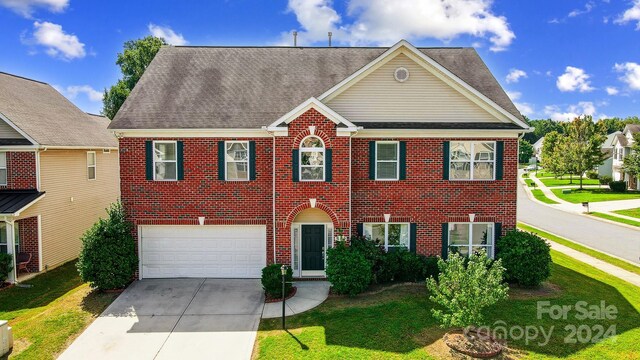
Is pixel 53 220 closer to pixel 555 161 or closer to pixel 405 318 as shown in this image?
pixel 405 318

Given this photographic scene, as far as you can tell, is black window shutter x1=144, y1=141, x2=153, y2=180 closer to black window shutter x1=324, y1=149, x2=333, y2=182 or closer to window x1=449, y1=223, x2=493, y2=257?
black window shutter x1=324, y1=149, x2=333, y2=182

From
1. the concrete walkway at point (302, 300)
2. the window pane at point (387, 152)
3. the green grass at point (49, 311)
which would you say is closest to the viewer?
the green grass at point (49, 311)

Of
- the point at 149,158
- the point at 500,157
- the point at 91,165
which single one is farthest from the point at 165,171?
the point at 500,157

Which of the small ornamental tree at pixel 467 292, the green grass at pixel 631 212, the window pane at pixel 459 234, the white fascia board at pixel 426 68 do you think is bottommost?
the green grass at pixel 631 212

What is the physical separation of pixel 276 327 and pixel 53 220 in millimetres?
12487

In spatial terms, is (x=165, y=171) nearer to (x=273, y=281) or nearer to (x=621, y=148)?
(x=273, y=281)

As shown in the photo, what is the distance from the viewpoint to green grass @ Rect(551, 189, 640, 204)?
43.6 metres

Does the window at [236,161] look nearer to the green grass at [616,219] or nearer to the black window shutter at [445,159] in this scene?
the black window shutter at [445,159]

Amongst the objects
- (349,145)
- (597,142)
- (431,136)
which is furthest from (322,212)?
(597,142)

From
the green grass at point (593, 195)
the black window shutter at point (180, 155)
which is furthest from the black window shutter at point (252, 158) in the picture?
the green grass at point (593, 195)

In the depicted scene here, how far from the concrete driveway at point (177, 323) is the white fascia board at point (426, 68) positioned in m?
7.83

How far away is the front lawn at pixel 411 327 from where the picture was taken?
33.8 ft

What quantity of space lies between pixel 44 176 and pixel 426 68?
16293mm

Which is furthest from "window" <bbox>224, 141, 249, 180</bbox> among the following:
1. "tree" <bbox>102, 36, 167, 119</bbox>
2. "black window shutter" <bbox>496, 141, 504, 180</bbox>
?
"tree" <bbox>102, 36, 167, 119</bbox>
